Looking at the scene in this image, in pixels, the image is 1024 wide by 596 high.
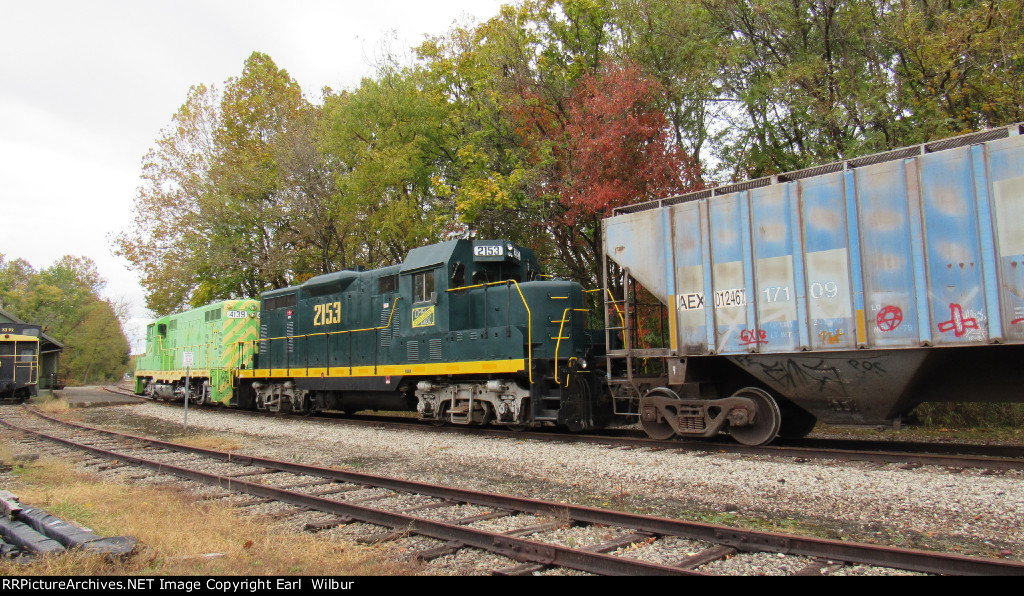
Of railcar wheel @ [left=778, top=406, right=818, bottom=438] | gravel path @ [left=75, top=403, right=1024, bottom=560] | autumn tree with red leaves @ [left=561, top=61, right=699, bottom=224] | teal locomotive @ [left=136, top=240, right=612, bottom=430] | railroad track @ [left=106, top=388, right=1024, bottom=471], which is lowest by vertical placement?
gravel path @ [left=75, top=403, right=1024, bottom=560]

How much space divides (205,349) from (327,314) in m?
7.69

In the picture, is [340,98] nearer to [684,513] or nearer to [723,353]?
[723,353]

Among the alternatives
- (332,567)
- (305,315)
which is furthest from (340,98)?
(332,567)

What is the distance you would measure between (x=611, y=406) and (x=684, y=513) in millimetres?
5752

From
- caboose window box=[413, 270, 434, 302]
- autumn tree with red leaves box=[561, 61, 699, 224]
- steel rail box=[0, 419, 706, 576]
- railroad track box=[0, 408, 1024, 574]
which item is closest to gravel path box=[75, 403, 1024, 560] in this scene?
railroad track box=[0, 408, 1024, 574]

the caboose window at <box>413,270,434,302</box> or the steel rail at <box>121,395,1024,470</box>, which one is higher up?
the caboose window at <box>413,270,434,302</box>

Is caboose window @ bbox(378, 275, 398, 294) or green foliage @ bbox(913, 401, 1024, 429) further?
caboose window @ bbox(378, 275, 398, 294)

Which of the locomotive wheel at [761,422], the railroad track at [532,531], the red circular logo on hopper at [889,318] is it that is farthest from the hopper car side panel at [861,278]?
the railroad track at [532,531]

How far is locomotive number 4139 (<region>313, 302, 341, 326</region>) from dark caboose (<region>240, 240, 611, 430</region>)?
26mm

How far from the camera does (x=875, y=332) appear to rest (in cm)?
752

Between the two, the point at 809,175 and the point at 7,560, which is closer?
the point at 7,560

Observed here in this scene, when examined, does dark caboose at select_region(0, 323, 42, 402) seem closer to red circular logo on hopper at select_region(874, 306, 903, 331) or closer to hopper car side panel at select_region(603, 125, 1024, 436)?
hopper car side panel at select_region(603, 125, 1024, 436)

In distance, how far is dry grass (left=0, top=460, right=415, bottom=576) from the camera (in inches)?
159

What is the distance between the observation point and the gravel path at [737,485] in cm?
510
